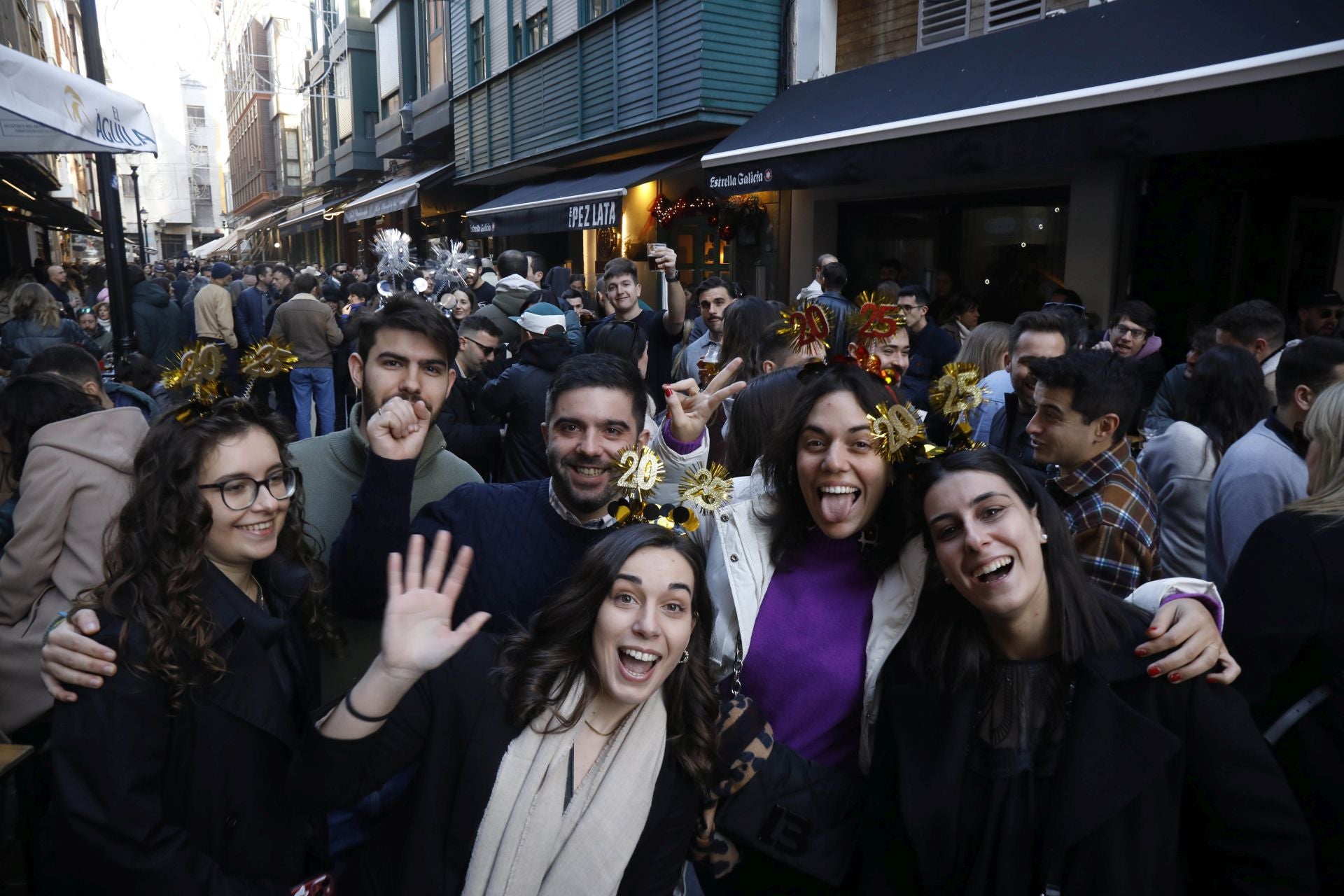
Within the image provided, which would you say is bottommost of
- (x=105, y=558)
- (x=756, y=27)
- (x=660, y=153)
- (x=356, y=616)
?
(x=356, y=616)

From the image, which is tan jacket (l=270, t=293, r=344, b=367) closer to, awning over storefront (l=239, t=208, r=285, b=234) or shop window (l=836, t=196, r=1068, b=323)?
shop window (l=836, t=196, r=1068, b=323)

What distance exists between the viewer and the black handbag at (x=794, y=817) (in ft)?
6.57

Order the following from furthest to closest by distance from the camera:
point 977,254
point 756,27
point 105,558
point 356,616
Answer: point 756,27 < point 977,254 < point 356,616 < point 105,558

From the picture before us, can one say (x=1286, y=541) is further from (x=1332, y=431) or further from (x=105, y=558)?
(x=105, y=558)

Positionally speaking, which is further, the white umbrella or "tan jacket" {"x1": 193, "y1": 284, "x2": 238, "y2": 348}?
"tan jacket" {"x1": 193, "y1": 284, "x2": 238, "y2": 348}

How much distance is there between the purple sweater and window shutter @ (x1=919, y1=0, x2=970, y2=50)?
7.96 meters

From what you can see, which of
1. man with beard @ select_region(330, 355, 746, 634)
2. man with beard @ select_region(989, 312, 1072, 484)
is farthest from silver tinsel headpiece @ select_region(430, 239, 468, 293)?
man with beard @ select_region(330, 355, 746, 634)

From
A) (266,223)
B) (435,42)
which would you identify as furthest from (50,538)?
(266,223)

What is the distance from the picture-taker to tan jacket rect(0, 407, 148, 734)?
2.70 metres

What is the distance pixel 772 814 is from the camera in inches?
79.0

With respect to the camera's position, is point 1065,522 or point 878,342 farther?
point 878,342

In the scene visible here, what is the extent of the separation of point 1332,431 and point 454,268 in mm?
10757

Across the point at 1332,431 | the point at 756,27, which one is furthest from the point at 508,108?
the point at 1332,431

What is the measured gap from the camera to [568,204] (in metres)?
12.0
